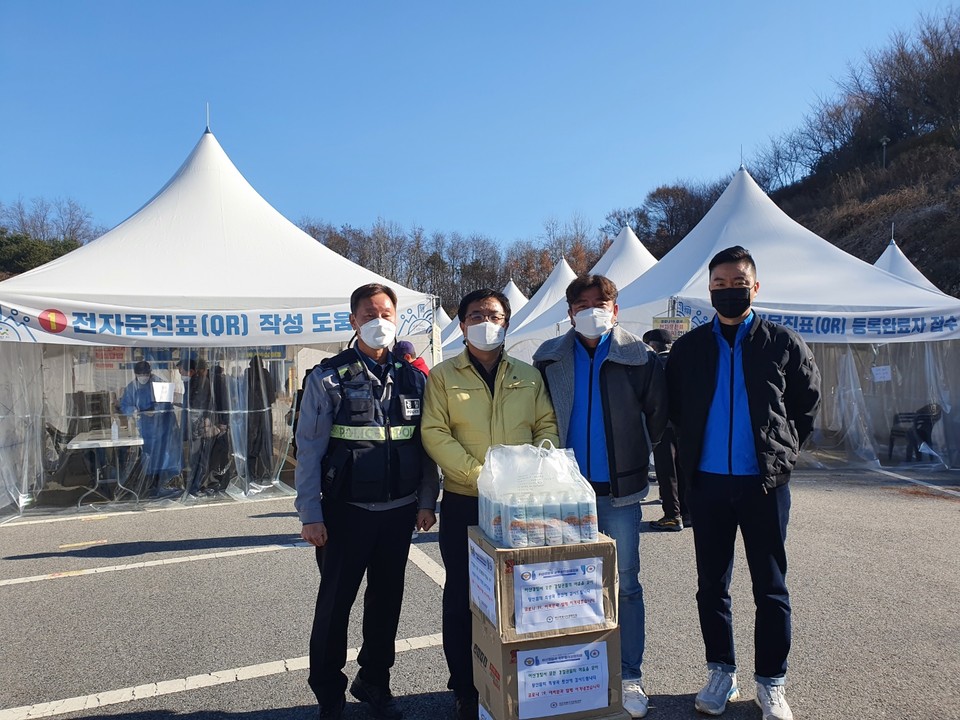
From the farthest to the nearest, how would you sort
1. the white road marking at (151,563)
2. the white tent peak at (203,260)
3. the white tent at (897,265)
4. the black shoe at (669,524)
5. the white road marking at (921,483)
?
the white tent at (897,265) → the white road marking at (921,483) → the white tent peak at (203,260) → the black shoe at (669,524) → the white road marking at (151,563)

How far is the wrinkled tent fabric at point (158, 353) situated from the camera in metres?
7.06

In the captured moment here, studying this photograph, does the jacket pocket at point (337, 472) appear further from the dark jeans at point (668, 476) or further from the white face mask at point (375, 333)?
the dark jeans at point (668, 476)

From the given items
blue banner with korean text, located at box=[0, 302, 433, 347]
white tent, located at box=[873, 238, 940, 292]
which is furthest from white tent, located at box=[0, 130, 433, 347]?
white tent, located at box=[873, 238, 940, 292]

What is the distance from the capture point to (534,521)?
2.13 m

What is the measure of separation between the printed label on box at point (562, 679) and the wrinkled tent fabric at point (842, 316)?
7074mm

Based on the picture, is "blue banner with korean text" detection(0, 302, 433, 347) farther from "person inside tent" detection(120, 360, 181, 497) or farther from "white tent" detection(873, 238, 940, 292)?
"white tent" detection(873, 238, 940, 292)

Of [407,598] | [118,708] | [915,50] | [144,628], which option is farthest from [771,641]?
[915,50]

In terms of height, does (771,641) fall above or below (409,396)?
below

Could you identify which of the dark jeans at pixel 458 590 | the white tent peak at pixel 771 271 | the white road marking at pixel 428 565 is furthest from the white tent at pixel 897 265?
the dark jeans at pixel 458 590

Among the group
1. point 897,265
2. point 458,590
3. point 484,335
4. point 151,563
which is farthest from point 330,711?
point 897,265

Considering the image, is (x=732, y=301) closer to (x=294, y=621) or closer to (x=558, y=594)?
(x=558, y=594)

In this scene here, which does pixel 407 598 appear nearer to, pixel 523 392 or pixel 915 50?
pixel 523 392

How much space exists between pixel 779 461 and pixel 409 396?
162 cm

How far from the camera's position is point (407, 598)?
14.1 feet
